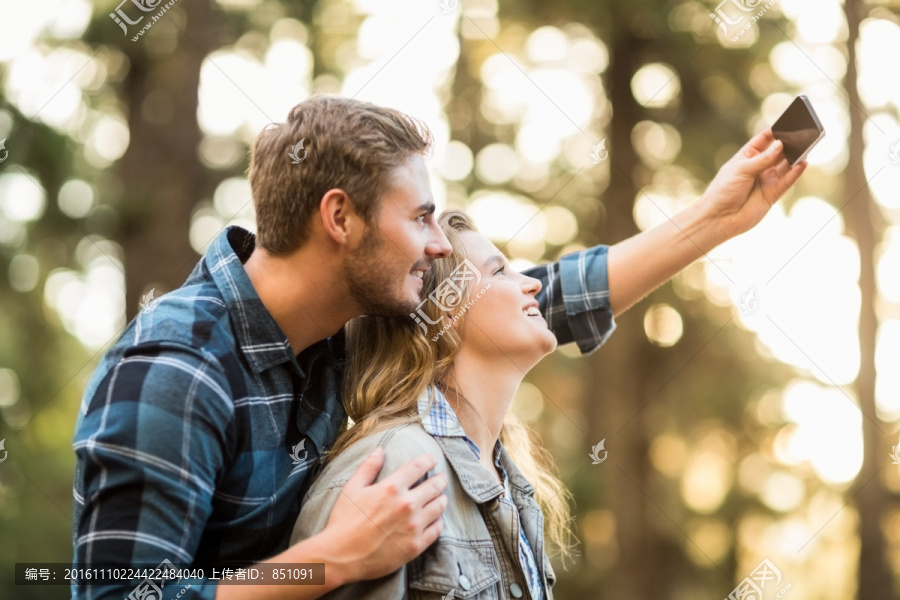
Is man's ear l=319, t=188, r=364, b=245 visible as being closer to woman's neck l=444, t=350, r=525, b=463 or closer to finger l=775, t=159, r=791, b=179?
woman's neck l=444, t=350, r=525, b=463

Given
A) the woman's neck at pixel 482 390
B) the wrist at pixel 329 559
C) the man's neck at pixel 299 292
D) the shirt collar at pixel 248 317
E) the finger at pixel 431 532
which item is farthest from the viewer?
the woman's neck at pixel 482 390

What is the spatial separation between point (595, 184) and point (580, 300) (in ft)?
18.1

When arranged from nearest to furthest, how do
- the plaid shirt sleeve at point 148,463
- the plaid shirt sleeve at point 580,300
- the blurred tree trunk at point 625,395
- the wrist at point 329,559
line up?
the plaid shirt sleeve at point 148,463 < the wrist at point 329,559 < the plaid shirt sleeve at point 580,300 < the blurred tree trunk at point 625,395

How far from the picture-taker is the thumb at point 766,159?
283 centimetres

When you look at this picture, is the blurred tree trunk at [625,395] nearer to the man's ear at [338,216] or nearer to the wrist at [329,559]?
the man's ear at [338,216]

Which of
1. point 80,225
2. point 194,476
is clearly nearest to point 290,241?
point 194,476

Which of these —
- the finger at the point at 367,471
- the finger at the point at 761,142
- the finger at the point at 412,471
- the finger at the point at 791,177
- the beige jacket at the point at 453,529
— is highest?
the finger at the point at 761,142

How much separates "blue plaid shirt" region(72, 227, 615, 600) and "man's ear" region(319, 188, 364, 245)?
285 mm

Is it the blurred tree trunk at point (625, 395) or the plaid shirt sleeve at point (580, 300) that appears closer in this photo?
the plaid shirt sleeve at point (580, 300)

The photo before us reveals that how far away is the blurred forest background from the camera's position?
584 cm

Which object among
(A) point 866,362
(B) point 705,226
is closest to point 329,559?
(B) point 705,226

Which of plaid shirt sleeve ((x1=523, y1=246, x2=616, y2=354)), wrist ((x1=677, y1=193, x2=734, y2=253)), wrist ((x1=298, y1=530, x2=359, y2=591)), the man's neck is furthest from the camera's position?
plaid shirt sleeve ((x1=523, y1=246, x2=616, y2=354))

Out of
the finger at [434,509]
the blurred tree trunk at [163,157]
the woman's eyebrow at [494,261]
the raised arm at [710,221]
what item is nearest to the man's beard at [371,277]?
the woman's eyebrow at [494,261]

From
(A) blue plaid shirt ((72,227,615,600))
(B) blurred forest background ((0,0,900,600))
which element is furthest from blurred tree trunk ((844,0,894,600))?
(A) blue plaid shirt ((72,227,615,600))
